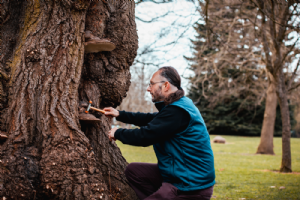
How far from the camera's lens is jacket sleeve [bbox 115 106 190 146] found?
99.4 inches

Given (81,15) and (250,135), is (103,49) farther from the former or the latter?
(250,135)

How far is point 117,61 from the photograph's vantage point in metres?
3.45

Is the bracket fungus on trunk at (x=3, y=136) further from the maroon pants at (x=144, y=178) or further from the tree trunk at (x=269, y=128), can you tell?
the tree trunk at (x=269, y=128)

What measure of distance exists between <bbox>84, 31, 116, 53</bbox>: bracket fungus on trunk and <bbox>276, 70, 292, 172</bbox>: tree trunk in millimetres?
7166

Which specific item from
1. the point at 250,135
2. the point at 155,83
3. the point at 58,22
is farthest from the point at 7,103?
the point at 250,135

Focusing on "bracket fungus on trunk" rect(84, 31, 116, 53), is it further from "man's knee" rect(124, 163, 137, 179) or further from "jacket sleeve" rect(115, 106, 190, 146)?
"man's knee" rect(124, 163, 137, 179)

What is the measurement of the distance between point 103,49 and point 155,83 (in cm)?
84

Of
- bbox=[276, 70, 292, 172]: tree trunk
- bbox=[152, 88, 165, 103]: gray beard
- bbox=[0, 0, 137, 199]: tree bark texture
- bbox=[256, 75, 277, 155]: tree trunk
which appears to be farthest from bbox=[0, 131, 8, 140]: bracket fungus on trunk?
bbox=[256, 75, 277, 155]: tree trunk

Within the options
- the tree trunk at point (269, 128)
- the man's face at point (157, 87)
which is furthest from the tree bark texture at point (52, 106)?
the tree trunk at point (269, 128)

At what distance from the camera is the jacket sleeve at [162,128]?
253 cm

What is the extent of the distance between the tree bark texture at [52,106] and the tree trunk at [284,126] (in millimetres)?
6796

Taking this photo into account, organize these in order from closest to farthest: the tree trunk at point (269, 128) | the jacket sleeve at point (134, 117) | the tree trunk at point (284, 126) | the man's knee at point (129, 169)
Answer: the man's knee at point (129, 169) < the jacket sleeve at point (134, 117) < the tree trunk at point (284, 126) < the tree trunk at point (269, 128)

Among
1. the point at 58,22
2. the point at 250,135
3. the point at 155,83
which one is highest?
the point at 58,22

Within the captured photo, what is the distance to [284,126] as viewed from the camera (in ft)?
27.5
